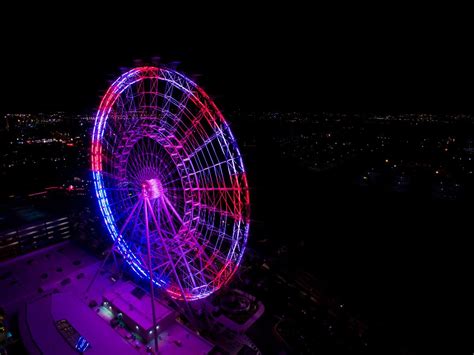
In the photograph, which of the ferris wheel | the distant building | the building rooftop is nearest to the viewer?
the ferris wheel

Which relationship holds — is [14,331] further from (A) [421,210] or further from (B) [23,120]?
(B) [23,120]

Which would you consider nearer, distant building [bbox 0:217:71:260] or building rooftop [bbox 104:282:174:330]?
building rooftop [bbox 104:282:174:330]

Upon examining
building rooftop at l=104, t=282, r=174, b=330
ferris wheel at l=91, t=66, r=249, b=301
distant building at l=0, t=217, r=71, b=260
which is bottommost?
distant building at l=0, t=217, r=71, b=260

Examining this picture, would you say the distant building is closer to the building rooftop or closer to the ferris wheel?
the building rooftop

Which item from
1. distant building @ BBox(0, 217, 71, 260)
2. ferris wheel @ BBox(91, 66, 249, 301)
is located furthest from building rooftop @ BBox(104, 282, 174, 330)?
distant building @ BBox(0, 217, 71, 260)

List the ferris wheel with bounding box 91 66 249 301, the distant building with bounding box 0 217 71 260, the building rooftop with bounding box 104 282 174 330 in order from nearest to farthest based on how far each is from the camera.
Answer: the ferris wheel with bounding box 91 66 249 301, the building rooftop with bounding box 104 282 174 330, the distant building with bounding box 0 217 71 260

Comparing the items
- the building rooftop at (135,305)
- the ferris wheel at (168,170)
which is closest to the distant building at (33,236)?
the building rooftop at (135,305)

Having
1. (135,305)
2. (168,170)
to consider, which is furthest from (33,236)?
(168,170)

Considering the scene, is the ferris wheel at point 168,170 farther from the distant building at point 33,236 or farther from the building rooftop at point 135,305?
the distant building at point 33,236

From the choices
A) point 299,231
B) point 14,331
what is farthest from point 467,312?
point 14,331

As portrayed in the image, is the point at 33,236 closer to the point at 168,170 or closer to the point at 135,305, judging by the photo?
the point at 135,305
